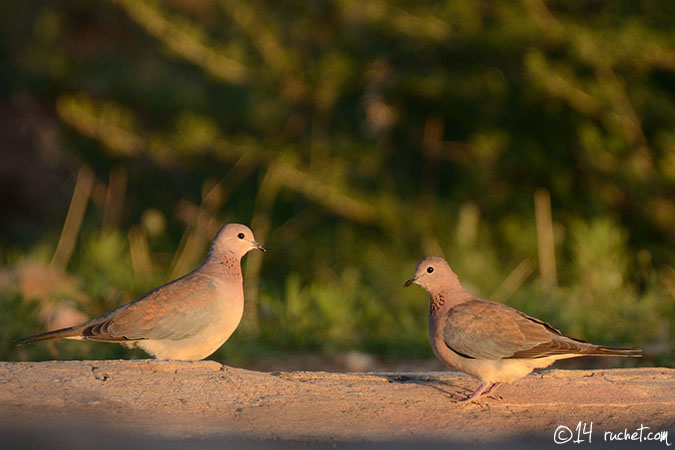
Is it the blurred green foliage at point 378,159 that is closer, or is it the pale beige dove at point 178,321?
the pale beige dove at point 178,321

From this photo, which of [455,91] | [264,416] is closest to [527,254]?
[455,91]

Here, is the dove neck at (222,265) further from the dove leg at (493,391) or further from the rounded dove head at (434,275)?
the dove leg at (493,391)

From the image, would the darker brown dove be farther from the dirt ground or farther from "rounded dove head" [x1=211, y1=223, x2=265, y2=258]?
"rounded dove head" [x1=211, y1=223, x2=265, y2=258]

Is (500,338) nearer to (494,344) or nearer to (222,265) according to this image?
(494,344)

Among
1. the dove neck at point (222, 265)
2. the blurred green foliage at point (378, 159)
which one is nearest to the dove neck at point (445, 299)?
the dove neck at point (222, 265)

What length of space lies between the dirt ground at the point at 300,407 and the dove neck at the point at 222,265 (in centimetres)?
48

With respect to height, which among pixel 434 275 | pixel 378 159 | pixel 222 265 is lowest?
pixel 434 275

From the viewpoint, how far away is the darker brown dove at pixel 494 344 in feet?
14.3

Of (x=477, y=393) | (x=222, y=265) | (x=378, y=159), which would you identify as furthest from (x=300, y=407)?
(x=378, y=159)

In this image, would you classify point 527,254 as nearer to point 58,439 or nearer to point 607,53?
point 607,53

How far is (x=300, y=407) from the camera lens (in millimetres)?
4379

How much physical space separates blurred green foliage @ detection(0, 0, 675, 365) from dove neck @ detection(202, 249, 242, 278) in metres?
2.10

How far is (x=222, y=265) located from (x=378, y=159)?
5.72m

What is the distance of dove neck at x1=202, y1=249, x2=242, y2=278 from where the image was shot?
5.16 m
